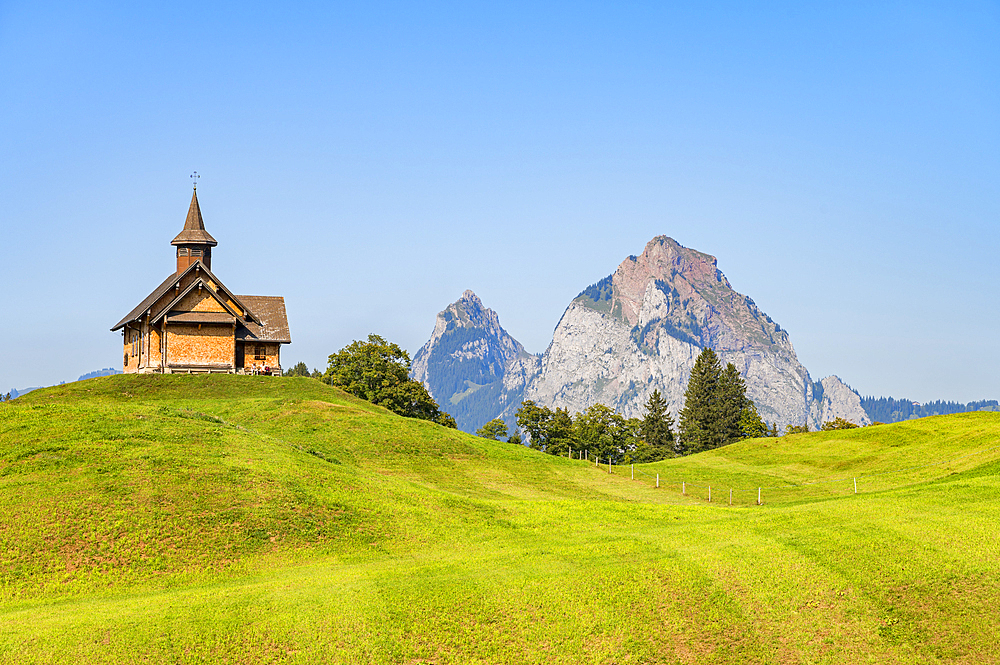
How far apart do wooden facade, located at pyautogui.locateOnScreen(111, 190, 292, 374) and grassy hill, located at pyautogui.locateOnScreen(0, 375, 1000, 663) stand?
94.4ft

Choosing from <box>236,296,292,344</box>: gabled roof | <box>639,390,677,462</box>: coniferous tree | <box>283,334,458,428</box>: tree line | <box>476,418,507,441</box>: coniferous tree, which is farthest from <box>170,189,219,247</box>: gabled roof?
<box>639,390,677,462</box>: coniferous tree

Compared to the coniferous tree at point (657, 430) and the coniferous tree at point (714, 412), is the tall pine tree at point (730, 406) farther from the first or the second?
the coniferous tree at point (657, 430)

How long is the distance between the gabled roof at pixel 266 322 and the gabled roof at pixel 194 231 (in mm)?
7225

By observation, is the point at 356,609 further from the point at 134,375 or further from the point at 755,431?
the point at 755,431

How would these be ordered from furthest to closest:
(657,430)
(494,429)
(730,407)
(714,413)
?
(657,430), (730,407), (714,413), (494,429)

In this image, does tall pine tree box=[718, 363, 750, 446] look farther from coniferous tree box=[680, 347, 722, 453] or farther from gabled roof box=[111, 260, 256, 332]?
gabled roof box=[111, 260, 256, 332]

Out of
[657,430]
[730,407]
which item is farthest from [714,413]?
[657,430]

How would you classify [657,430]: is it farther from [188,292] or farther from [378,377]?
[188,292]

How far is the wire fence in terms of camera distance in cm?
5497

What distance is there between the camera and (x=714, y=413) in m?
149

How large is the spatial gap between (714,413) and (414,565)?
124 m

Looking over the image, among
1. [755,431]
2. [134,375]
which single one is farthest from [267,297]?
[755,431]

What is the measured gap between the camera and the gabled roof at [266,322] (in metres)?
79.7

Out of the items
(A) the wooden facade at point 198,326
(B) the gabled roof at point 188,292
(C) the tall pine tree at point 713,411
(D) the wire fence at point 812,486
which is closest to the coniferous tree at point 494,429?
(C) the tall pine tree at point 713,411
